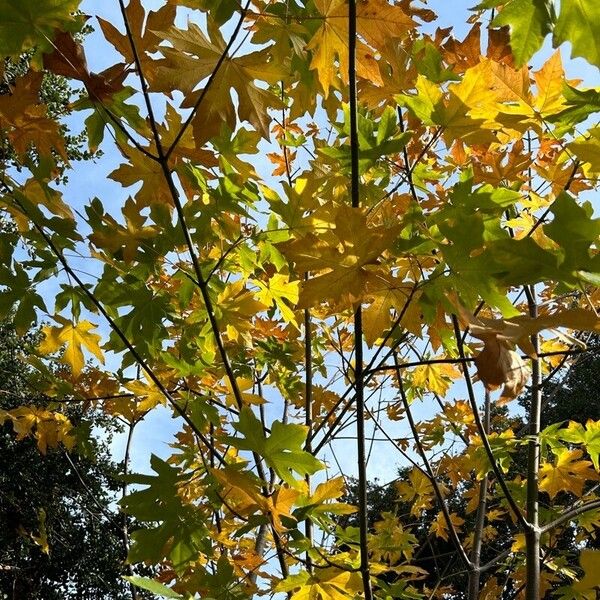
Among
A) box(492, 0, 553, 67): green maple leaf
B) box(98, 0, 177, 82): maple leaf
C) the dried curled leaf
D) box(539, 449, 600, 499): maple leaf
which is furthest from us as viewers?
box(539, 449, 600, 499): maple leaf

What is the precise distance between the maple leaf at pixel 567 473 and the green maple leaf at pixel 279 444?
1.41 metres

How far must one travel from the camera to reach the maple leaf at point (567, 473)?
7.22 feet

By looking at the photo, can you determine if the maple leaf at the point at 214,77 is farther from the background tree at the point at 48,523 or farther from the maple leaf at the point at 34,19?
the background tree at the point at 48,523

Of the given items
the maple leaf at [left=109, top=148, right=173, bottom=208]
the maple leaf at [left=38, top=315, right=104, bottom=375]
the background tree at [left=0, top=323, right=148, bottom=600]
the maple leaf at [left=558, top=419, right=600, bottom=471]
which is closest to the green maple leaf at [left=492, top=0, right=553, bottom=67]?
the maple leaf at [left=109, top=148, right=173, bottom=208]

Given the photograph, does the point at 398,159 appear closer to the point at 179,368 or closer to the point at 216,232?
the point at 216,232

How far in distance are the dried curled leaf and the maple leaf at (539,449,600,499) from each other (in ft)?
5.21

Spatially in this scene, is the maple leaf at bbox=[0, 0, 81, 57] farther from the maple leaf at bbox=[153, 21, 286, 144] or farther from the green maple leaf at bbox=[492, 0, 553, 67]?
the green maple leaf at bbox=[492, 0, 553, 67]

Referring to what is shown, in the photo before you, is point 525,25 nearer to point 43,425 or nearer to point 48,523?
point 43,425

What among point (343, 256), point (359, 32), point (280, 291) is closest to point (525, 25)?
point (359, 32)

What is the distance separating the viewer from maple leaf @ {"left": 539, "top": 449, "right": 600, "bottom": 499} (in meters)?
2.20

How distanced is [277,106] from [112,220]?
0.55 meters

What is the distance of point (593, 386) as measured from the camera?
12094 mm

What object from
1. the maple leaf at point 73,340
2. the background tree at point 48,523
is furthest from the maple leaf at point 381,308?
the background tree at point 48,523

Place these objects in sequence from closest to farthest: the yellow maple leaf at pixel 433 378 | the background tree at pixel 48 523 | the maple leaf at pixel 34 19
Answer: the maple leaf at pixel 34 19 → the yellow maple leaf at pixel 433 378 → the background tree at pixel 48 523
